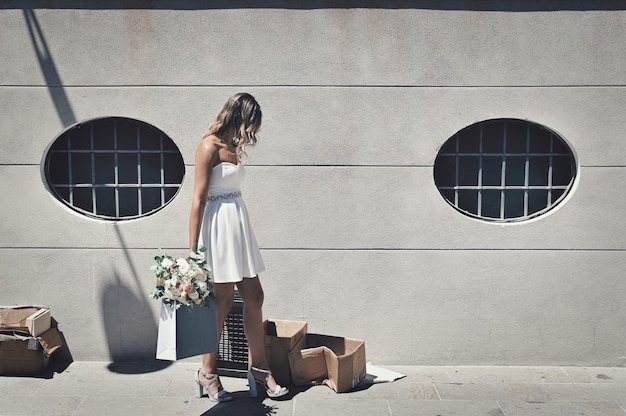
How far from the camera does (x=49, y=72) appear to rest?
5441 millimetres

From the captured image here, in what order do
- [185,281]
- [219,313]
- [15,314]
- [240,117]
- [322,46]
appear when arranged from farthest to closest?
[15,314] < [322,46] < [219,313] < [240,117] < [185,281]

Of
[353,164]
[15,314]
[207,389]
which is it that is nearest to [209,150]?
[353,164]

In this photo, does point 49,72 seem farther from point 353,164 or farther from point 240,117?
point 353,164

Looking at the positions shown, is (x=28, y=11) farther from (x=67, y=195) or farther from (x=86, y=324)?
(x=86, y=324)

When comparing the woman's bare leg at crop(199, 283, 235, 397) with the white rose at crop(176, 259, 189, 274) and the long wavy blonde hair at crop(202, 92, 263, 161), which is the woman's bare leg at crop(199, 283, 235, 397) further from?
the long wavy blonde hair at crop(202, 92, 263, 161)

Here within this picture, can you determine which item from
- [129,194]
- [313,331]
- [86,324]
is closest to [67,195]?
[129,194]

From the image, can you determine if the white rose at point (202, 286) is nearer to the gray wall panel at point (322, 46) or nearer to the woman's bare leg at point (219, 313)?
the woman's bare leg at point (219, 313)

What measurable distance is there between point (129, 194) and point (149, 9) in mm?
1483

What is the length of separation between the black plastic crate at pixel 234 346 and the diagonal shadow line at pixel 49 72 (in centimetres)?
199

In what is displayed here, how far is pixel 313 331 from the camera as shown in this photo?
5.64 meters

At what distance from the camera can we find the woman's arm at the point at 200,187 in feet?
14.8

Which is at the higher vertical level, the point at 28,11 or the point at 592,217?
the point at 28,11

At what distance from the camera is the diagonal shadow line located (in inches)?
212

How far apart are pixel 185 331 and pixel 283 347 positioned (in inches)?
35.2
